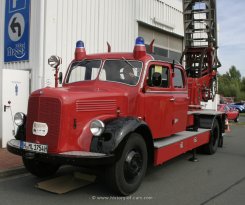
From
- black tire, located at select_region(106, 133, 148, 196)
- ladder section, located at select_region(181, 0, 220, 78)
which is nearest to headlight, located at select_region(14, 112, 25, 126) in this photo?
black tire, located at select_region(106, 133, 148, 196)

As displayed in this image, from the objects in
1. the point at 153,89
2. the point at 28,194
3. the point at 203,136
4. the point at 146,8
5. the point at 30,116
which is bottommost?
the point at 28,194

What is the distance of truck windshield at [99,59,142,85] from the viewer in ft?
23.4

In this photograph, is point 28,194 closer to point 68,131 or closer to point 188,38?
point 68,131

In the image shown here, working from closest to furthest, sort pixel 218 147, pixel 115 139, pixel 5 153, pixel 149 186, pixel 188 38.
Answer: pixel 115 139 < pixel 149 186 < pixel 5 153 < pixel 218 147 < pixel 188 38

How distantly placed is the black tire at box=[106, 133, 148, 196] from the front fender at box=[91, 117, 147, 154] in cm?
23

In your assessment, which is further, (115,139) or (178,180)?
(178,180)

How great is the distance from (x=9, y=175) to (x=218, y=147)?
22.3 feet

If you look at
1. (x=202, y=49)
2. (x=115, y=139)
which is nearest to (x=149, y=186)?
(x=115, y=139)

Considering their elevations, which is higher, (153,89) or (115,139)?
(153,89)

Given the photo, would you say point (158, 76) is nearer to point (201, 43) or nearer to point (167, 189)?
point (167, 189)

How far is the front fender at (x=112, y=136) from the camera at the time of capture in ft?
18.7

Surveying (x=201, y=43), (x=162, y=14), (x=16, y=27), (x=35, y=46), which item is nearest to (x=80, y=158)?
(x=35, y=46)

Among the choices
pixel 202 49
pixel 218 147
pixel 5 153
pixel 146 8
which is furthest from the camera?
pixel 146 8

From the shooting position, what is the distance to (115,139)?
5707mm
